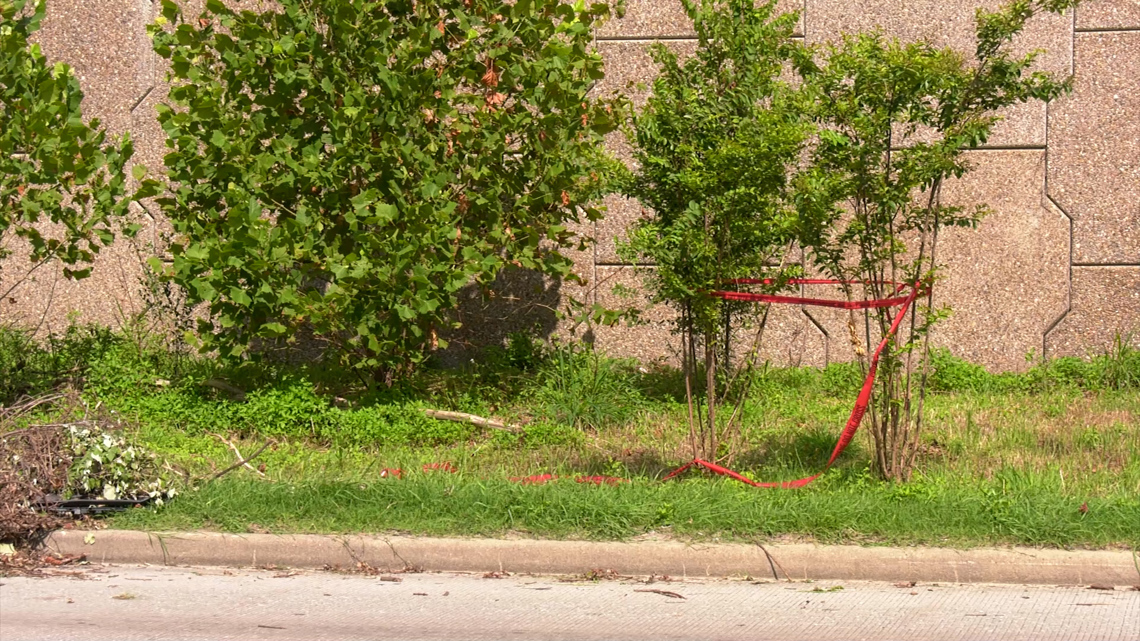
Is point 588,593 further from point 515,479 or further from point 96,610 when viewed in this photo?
point 96,610

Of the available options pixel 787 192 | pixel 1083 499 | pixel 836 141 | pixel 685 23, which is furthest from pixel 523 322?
pixel 1083 499

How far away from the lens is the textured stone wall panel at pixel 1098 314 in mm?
10305

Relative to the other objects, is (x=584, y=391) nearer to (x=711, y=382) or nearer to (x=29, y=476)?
(x=711, y=382)

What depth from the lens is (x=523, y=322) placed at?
10.6 meters

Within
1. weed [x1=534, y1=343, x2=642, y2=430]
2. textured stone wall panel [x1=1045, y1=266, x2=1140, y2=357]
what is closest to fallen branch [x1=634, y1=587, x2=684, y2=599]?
weed [x1=534, y1=343, x2=642, y2=430]

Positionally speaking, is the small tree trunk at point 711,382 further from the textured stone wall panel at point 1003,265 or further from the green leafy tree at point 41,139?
the green leafy tree at point 41,139

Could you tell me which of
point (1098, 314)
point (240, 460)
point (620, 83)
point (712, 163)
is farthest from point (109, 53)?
point (1098, 314)

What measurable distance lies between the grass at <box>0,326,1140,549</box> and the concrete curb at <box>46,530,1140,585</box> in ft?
0.43

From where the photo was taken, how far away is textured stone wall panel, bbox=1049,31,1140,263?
1026cm

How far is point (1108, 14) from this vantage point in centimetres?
1030

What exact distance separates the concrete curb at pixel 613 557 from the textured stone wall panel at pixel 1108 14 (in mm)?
5541

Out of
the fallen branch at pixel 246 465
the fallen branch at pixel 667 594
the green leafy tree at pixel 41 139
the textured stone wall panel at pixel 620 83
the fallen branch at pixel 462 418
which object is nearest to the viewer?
the fallen branch at pixel 667 594

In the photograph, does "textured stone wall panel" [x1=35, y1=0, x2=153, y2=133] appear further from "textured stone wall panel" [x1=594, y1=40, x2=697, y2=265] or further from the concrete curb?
the concrete curb

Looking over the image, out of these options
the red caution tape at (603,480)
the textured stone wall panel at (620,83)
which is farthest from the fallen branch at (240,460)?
the textured stone wall panel at (620,83)
